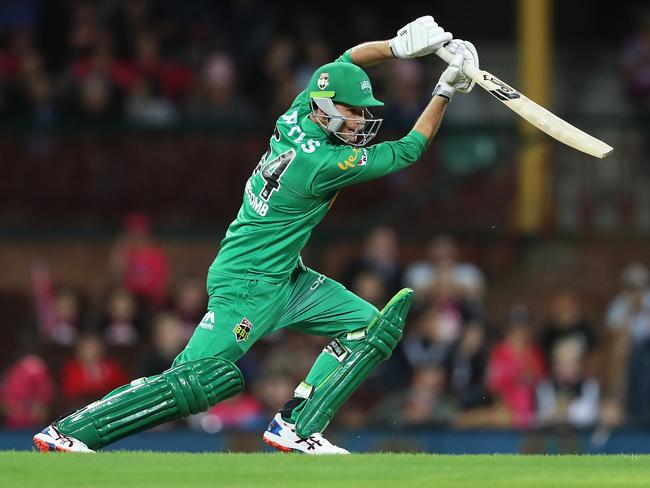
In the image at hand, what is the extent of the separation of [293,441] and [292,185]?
1.31 meters

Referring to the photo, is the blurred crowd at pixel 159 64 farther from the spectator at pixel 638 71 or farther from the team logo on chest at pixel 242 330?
the team logo on chest at pixel 242 330

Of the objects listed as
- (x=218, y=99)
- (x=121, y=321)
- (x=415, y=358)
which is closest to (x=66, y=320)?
(x=121, y=321)

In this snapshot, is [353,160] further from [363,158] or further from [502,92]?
[502,92]

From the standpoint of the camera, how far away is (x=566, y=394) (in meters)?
12.9

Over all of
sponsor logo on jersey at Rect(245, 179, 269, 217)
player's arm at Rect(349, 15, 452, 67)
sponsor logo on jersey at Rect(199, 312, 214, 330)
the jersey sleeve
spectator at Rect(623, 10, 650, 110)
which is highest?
player's arm at Rect(349, 15, 452, 67)

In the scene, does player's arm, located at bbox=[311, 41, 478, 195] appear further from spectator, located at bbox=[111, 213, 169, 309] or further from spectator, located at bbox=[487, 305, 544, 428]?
spectator, located at bbox=[111, 213, 169, 309]

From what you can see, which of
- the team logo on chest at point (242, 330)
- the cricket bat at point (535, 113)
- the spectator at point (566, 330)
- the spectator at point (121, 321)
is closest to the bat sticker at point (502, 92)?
the cricket bat at point (535, 113)

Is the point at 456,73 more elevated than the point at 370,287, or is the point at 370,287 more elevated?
the point at 456,73

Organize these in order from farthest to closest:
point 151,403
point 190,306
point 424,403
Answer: point 190,306 < point 424,403 < point 151,403

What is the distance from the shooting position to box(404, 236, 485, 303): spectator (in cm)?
1394

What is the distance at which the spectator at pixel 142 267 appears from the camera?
1445 centimetres

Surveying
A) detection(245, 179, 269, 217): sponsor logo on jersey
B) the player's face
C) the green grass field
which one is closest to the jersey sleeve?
the player's face

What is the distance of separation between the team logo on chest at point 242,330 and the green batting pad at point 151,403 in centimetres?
20

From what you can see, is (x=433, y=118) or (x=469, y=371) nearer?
(x=433, y=118)
